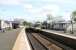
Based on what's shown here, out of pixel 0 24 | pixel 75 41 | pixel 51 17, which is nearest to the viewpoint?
pixel 75 41

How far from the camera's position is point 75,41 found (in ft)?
83.0

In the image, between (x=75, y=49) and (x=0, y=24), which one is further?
(x=0, y=24)

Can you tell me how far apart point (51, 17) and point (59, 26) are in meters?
67.7

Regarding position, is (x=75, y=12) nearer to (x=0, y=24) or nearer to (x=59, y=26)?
(x=59, y=26)

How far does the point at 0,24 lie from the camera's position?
12888 cm

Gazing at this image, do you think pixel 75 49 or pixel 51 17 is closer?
pixel 75 49

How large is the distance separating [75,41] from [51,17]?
17264cm

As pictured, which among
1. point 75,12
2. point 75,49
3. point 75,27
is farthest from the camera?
point 75,12

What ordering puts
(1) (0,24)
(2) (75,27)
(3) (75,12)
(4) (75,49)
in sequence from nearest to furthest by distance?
1. (4) (75,49)
2. (2) (75,27)
3. (1) (0,24)
4. (3) (75,12)

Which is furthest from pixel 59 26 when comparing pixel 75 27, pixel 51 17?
pixel 51 17

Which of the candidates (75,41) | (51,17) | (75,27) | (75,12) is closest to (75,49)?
(75,41)

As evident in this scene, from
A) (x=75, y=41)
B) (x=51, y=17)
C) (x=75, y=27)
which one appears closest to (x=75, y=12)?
(x=51, y=17)

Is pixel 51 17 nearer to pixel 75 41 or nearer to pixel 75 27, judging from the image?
pixel 75 27

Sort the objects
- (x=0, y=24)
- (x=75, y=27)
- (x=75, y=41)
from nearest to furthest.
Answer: (x=75, y=41)
(x=75, y=27)
(x=0, y=24)
